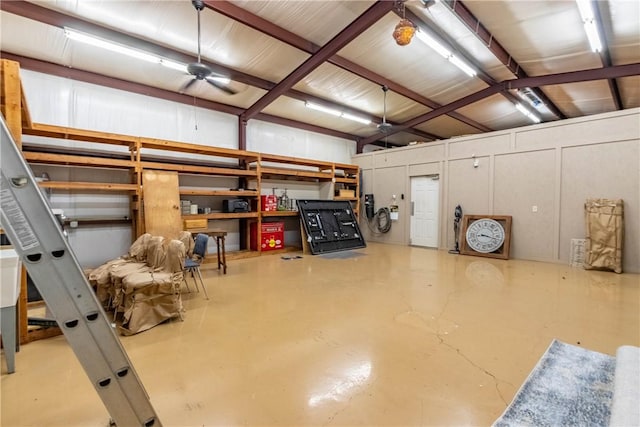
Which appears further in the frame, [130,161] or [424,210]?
[424,210]

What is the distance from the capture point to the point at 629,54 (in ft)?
16.5

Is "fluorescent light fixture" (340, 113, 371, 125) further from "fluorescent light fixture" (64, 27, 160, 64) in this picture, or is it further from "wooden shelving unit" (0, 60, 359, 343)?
"fluorescent light fixture" (64, 27, 160, 64)

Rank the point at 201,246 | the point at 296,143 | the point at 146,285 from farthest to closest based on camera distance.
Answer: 1. the point at 296,143
2. the point at 201,246
3. the point at 146,285

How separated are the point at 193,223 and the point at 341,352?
4.05 metres

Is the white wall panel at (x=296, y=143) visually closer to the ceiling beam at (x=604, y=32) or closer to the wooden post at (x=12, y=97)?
the wooden post at (x=12, y=97)

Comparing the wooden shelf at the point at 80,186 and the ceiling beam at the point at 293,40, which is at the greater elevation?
the ceiling beam at the point at 293,40

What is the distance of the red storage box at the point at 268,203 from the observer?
22.2 feet

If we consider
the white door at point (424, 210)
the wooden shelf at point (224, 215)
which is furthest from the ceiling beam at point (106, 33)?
the white door at point (424, 210)

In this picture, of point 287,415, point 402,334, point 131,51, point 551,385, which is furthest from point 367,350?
point 131,51

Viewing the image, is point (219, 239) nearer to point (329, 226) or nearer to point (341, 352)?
point (329, 226)

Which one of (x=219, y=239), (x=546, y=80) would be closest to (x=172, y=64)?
Answer: (x=219, y=239)

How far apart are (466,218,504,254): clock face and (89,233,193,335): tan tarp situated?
19.8 ft

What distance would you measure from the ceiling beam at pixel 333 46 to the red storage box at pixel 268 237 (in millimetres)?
2655

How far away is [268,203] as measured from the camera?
6820mm
